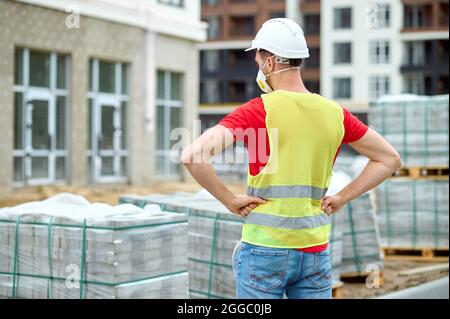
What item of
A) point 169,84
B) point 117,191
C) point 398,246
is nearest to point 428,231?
point 398,246

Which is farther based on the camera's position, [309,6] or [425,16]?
[309,6]

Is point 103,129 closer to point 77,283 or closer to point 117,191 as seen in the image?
point 117,191

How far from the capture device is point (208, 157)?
334 centimetres

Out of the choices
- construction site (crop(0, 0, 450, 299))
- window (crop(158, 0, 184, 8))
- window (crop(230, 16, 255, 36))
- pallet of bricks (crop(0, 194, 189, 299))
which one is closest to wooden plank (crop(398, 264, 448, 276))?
construction site (crop(0, 0, 450, 299))

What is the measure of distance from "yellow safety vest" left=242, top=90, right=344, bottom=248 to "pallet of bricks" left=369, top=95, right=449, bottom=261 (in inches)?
315

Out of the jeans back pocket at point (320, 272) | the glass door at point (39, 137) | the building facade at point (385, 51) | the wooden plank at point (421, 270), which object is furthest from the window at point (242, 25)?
the jeans back pocket at point (320, 272)

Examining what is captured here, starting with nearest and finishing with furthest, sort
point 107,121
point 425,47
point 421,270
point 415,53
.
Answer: point 421,270 → point 107,121 → point 425,47 → point 415,53

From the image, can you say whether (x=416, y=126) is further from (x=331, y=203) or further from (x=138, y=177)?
(x=138, y=177)

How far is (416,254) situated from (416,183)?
104cm

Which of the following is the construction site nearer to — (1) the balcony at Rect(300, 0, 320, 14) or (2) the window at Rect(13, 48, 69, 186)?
(2) the window at Rect(13, 48, 69, 186)

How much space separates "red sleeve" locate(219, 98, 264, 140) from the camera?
335cm

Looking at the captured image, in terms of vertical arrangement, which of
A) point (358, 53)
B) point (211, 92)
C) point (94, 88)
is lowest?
point (94, 88)

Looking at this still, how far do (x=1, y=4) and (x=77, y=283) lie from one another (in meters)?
15.7

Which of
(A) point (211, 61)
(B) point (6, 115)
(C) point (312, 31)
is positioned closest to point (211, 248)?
(B) point (6, 115)
